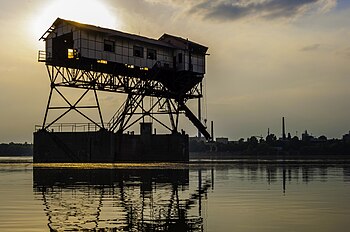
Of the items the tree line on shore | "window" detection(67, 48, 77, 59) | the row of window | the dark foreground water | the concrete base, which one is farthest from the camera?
the tree line on shore

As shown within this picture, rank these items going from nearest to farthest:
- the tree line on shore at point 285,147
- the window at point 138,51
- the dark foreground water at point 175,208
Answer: the dark foreground water at point 175,208, the window at point 138,51, the tree line on shore at point 285,147

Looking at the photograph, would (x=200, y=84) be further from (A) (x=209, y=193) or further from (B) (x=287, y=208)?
(B) (x=287, y=208)

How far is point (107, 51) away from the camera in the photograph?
59.8 metres

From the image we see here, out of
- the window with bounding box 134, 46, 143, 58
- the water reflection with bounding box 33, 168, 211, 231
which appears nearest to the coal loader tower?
the window with bounding box 134, 46, 143, 58

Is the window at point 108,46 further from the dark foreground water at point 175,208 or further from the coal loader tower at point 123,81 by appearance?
the dark foreground water at point 175,208

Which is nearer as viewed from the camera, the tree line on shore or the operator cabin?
the operator cabin

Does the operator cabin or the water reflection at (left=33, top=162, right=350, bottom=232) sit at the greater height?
the operator cabin

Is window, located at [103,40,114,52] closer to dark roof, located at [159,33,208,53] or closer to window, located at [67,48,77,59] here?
→ window, located at [67,48,77,59]

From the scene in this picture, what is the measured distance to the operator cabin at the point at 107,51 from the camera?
57616 millimetres

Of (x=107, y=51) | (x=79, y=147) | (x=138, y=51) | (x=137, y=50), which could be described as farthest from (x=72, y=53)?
(x=79, y=147)

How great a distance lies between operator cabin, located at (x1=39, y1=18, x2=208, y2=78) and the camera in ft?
189

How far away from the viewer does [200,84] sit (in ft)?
240

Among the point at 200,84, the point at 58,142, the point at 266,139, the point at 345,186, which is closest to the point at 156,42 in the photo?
the point at 200,84

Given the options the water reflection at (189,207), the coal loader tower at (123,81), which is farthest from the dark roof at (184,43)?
the water reflection at (189,207)
